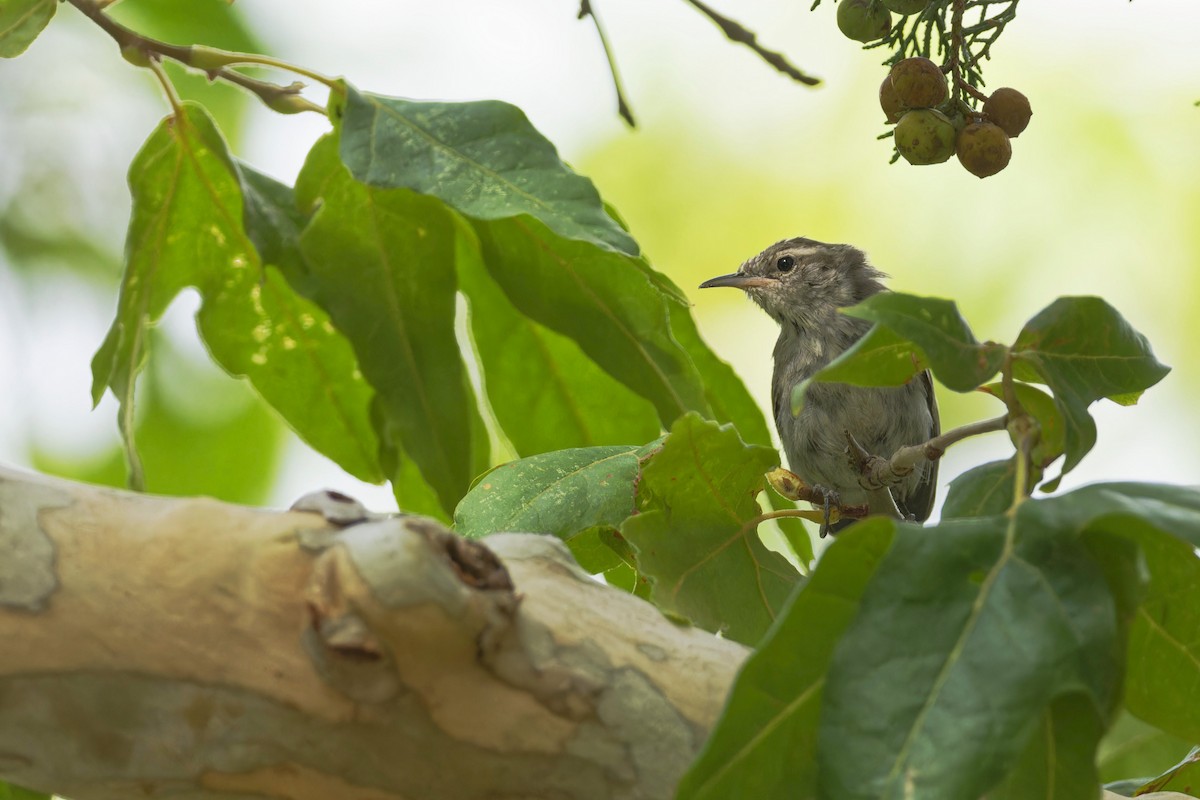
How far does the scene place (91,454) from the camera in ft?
16.2

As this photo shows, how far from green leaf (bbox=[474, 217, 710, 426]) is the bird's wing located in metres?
1.65

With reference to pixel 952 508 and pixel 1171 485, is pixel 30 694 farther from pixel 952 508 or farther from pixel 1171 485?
pixel 1171 485

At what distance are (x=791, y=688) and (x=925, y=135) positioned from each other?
1.02 m

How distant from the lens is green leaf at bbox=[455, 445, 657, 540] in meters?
1.97

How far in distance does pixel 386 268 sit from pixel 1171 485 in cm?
162

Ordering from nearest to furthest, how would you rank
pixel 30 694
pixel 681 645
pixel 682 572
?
pixel 30 694 < pixel 681 645 < pixel 682 572

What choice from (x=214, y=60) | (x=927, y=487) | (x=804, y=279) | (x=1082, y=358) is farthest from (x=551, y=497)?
(x=804, y=279)

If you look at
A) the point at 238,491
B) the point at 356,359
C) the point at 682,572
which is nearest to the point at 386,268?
the point at 356,359

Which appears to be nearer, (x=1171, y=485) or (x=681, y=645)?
(x=1171, y=485)

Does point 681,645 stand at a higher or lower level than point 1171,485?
lower

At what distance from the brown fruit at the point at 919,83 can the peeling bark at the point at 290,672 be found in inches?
41.3

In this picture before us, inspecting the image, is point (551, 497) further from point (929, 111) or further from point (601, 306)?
point (929, 111)

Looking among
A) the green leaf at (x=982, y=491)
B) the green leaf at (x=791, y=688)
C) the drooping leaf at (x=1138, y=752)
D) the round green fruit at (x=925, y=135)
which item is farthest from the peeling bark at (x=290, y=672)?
the drooping leaf at (x=1138, y=752)

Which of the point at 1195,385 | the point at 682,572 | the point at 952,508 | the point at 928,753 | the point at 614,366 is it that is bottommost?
the point at 928,753
